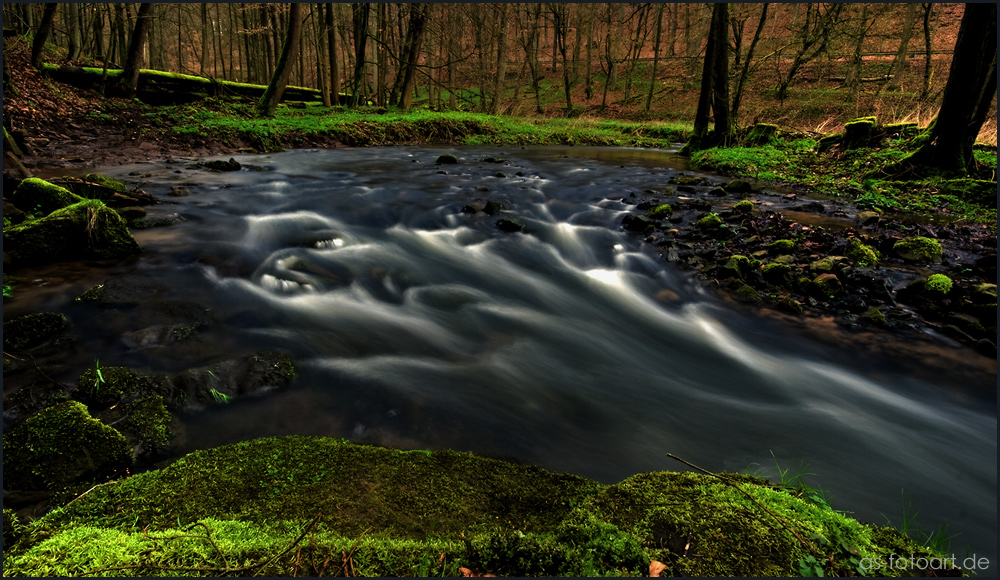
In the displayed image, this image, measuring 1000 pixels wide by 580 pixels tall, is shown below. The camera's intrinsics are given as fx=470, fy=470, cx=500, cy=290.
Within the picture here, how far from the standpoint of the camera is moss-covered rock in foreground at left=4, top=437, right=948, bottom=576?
158 cm

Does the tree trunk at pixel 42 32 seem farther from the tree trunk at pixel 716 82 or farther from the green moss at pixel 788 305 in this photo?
the green moss at pixel 788 305

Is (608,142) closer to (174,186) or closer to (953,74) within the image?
(953,74)

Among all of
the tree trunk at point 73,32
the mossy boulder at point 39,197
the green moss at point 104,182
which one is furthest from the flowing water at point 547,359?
the tree trunk at point 73,32

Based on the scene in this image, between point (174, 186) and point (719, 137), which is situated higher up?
point (719, 137)

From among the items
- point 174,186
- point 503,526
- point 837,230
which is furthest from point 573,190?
point 503,526

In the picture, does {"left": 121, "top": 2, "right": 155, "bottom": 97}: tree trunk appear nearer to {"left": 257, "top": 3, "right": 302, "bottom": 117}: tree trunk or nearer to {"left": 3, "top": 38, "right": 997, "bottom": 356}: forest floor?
{"left": 3, "top": 38, "right": 997, "bottom": 356}: forest floor

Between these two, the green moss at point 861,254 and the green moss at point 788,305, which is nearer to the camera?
the green moss at point 788,305

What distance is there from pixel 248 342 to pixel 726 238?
612cm

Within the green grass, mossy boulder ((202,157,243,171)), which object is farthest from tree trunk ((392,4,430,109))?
mossy boulder ((202,157,243,171))

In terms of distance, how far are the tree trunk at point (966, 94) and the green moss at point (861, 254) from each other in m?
4.92

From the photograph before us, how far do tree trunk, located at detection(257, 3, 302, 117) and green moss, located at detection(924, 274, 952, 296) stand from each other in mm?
18018

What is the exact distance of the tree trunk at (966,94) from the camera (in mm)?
7875

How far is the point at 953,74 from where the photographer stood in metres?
8.28

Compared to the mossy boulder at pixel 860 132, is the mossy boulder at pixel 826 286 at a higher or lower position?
lower
